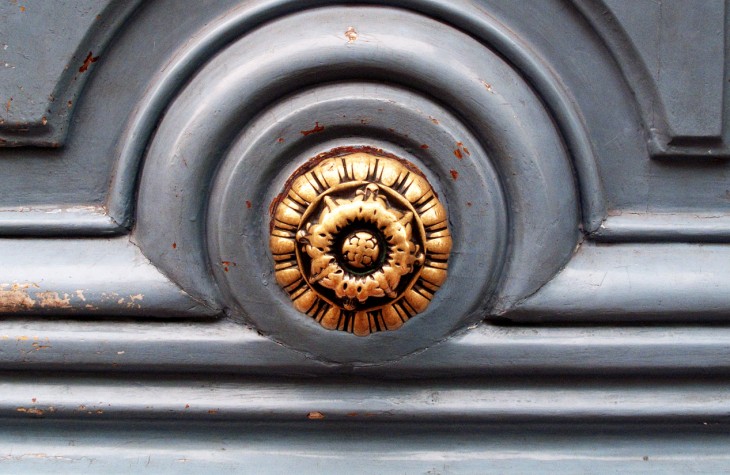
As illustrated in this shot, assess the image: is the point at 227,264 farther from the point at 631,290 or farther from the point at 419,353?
the point at 631,290

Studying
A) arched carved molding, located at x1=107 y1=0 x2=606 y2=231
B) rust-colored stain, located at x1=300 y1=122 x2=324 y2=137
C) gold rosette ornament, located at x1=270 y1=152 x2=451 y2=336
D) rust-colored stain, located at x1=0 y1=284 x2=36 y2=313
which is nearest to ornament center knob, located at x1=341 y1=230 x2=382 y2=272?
gold rosette ornament, located at x1=270 y1=152 x2=451 y2=336

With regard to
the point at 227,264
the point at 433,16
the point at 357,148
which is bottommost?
the point at 227,264

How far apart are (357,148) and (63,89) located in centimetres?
29

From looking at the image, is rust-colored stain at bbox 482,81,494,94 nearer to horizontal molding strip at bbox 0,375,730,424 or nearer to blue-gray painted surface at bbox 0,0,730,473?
blue-gray painted surface at bbox 0,0,730,473

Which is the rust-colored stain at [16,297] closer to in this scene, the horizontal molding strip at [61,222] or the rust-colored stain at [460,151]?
the horizontal molding strip at [61,222]

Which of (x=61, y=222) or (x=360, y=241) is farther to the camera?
(x=61, y=222)

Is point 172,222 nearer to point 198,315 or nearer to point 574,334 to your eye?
point 198,315

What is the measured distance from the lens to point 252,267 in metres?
0.61

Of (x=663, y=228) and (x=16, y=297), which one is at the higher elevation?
(x=663, y=228)

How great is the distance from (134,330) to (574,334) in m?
0.43

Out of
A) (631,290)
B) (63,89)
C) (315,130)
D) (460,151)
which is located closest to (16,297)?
(63,89)

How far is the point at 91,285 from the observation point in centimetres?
62

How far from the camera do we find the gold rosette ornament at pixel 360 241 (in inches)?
21.2

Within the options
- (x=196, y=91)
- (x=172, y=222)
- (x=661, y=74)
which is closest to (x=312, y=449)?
(x=172, y=222)
